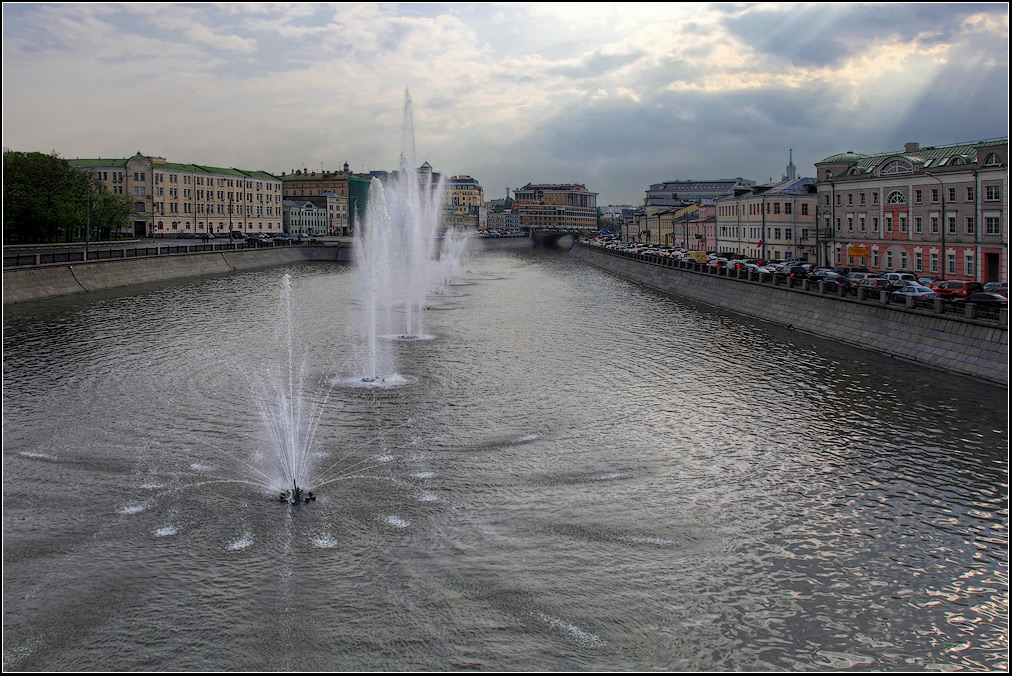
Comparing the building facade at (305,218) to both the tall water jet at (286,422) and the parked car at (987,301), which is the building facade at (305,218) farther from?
the parked car at (987,301)

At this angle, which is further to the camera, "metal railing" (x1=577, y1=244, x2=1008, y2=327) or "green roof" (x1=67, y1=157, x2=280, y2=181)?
"green roof" (x1=67, y1=157, x2=280, y2=181)

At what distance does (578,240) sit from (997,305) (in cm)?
16974

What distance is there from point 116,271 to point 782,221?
58974 mm

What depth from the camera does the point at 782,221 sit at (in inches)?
3223

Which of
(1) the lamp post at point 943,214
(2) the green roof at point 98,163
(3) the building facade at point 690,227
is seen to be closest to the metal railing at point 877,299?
(1) the lamp post at point 943,214

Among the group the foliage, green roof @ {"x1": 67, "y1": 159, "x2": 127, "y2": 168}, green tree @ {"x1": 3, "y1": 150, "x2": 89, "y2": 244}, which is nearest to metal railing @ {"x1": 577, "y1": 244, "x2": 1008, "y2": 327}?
the foliage

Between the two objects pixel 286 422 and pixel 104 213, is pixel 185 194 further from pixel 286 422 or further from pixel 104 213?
pixel 286 422

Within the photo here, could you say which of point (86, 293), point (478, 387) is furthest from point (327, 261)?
point (478, 387)

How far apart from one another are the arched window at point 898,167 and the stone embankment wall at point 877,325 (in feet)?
47.2

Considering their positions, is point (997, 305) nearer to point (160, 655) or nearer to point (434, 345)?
point (434, 345)

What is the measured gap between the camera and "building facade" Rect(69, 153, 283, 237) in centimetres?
12700

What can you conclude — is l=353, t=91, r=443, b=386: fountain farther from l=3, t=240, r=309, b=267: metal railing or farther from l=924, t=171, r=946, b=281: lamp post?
l=924, t=171, r=946, b=281: lamp post

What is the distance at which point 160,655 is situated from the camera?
41.6 feet

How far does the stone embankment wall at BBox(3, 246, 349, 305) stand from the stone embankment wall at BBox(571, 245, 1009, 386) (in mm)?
43660
